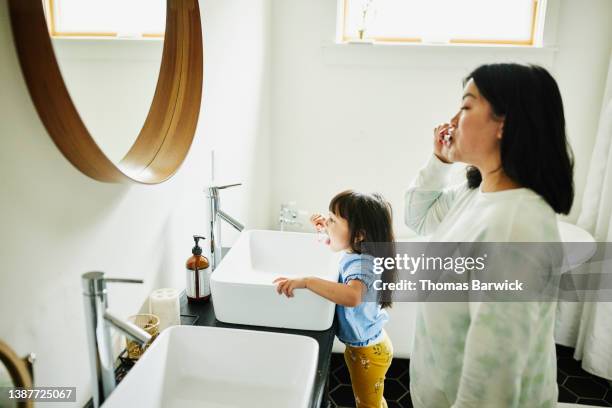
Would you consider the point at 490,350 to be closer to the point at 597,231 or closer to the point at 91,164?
the point at 91,164

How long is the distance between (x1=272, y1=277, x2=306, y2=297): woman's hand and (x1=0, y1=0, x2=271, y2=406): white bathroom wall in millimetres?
353

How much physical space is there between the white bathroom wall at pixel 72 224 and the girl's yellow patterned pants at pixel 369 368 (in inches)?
23.6

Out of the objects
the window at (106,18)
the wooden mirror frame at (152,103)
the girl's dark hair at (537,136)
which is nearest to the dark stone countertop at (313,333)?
the wooden mirror frame at (152,103)

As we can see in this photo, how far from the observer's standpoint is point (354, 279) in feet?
4.30

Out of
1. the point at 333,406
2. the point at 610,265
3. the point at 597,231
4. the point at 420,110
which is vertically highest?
the point at 420,110

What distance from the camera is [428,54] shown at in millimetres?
2410

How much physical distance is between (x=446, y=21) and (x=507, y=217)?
1.99m

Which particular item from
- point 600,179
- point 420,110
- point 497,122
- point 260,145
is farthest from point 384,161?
point 497,122

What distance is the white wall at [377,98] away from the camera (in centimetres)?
239

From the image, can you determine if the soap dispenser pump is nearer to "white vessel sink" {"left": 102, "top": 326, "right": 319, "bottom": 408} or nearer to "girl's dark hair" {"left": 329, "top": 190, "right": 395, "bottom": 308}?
"white vessel sink" {"left": 102, "top": 326, "right": 319, "bottom": 408}

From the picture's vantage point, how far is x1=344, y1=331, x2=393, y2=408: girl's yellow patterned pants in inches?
57.7

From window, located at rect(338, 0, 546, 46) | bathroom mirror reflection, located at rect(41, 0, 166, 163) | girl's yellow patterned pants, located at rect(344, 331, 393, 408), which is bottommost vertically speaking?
girl's yellow patterned pants, located at rect(344, 331, 393, 408)

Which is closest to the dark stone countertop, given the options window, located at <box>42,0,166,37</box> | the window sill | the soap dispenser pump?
the soap dispenser pump

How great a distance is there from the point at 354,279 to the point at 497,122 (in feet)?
1.94
